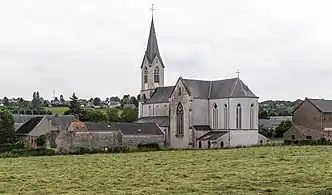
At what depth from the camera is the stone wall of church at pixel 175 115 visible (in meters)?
74.6

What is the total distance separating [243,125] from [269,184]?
53.8 metres

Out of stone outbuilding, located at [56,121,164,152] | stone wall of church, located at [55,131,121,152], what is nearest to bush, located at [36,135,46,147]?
stone outbuilding, located at [56,121,164,152]

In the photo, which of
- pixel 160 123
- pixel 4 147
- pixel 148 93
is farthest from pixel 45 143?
pixel 148 93

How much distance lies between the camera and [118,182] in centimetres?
2077

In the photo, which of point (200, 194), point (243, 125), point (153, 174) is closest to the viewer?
point (200, 194)

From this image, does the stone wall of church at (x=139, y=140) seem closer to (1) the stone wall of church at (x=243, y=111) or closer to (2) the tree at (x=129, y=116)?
(1) the stone wall of church at (x=243, y=111)

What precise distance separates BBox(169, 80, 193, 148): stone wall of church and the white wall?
21.1 feet

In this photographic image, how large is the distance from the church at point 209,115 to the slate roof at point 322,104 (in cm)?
1296

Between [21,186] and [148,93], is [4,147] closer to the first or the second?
[148,93]

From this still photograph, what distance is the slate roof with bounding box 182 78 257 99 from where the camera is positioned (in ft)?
243

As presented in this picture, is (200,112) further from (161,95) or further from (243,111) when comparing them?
(161,95)

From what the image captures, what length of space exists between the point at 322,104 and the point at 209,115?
19713 millimetres

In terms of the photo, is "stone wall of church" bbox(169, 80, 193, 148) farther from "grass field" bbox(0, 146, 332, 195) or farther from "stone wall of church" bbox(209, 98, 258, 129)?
"grass field" bbox(0, 146, 332, 195)

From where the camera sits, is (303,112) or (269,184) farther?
(303,112)
